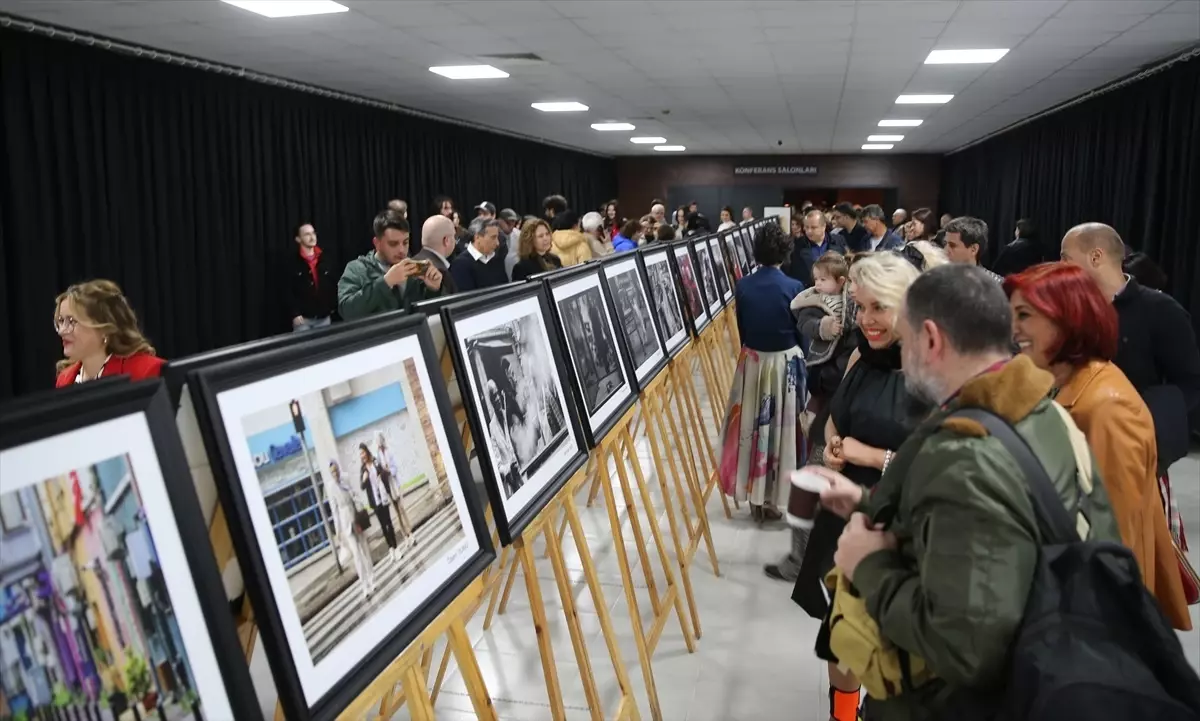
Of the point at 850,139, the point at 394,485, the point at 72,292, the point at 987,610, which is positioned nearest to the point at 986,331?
the point at 987,610

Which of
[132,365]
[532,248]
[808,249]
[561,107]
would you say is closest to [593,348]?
[132,365]

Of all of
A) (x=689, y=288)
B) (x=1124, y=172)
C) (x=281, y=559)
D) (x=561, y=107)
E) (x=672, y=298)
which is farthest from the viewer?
(x=561, y=107)

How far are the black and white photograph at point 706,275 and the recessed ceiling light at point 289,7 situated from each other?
2805mm

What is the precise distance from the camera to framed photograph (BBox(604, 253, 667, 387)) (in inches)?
121

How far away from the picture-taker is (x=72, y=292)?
3.05m

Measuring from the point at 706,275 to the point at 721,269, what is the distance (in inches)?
36.4

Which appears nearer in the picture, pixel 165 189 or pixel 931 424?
pixel 931 424

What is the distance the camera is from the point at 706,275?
18.3 ft

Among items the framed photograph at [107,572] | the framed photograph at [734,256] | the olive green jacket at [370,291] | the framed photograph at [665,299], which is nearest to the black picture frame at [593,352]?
the framed photograph at [665,299]

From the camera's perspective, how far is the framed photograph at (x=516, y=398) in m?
1.72

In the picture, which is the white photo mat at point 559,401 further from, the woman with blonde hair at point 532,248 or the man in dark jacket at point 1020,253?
the man in dark jacket at point 1020,253

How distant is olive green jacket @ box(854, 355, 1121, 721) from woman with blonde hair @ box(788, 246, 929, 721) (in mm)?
726

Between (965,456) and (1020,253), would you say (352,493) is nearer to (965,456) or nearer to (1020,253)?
(965,456)

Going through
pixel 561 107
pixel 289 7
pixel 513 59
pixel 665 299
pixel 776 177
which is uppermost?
pixel 289 7
